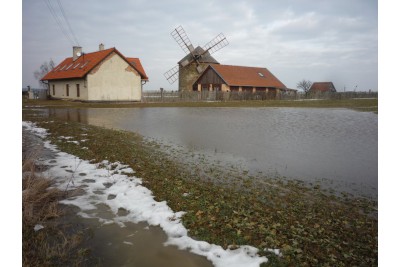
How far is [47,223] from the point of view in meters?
4.56

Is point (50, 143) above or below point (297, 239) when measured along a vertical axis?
above

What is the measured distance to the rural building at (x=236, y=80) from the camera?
45125mm

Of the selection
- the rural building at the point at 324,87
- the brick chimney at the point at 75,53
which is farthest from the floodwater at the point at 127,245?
the rural building at the point at 324,87

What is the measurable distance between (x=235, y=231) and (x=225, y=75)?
42.7 metres

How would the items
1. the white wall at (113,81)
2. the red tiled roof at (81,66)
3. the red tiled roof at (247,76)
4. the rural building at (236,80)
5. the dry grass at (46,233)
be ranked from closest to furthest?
the dry grass at (46,233) < the red tiled roof at (81,66) < the white wall at (113,81) < the rural building at (236,80) < the red tiled roof at (247,76)

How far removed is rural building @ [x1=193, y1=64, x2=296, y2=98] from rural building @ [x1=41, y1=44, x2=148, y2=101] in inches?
416

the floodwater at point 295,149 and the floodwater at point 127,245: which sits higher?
the floodwater at point 295,149

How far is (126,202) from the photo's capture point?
5637 mm

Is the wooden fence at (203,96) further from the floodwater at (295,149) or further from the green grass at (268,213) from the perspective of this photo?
the green grass at (268,213)

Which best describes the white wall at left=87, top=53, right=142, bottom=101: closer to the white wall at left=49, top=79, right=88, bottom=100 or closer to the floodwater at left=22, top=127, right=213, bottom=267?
the white wall at left=49, top=79, right=88, bottom=100

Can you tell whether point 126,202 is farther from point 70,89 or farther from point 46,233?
point 70,89

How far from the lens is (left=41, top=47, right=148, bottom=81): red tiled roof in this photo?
34900mm
